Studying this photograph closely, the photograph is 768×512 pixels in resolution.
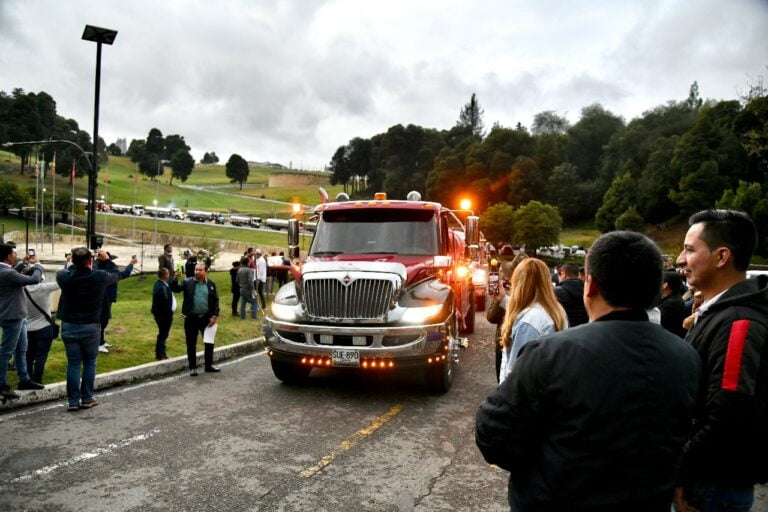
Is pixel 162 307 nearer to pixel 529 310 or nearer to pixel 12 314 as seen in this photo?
pixel 12 314

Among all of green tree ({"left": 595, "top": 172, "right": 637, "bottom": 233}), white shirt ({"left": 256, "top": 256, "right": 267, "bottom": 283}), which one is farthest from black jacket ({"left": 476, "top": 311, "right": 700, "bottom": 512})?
green tree ({"left": 595, "top": 172, "right": 637, "bottom": 233})

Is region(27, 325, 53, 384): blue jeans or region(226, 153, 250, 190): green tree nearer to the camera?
region(27, 325, 53, 384): blue jeans

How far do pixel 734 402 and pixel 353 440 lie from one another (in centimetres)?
460

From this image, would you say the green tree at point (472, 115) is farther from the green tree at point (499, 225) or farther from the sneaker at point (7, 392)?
the sneaker at point (7, 392)

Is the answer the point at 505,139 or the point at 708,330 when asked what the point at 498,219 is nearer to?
the point at 505,139

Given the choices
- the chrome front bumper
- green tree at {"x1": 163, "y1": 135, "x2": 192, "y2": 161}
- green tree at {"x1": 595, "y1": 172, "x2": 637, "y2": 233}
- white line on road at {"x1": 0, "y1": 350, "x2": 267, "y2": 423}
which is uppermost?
green tree at {"x1": 163, "y1": 135, "x2": 192, "y2": 161}

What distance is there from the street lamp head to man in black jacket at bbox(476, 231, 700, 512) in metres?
16.2

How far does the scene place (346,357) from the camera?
25.4ft

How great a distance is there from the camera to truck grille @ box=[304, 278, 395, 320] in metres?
7.84

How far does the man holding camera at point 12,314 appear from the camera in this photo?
7.39 metres

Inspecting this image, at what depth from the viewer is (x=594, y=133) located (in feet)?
326

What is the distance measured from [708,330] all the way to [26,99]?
13139 centimetres

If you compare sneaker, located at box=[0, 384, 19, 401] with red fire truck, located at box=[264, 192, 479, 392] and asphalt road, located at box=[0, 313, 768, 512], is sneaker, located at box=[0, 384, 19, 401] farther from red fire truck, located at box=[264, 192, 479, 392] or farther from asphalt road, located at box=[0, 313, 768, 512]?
red fire truck, located at box=[264, 192, 479, 392]

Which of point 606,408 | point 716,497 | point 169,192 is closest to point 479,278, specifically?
Answer: point 716,497
